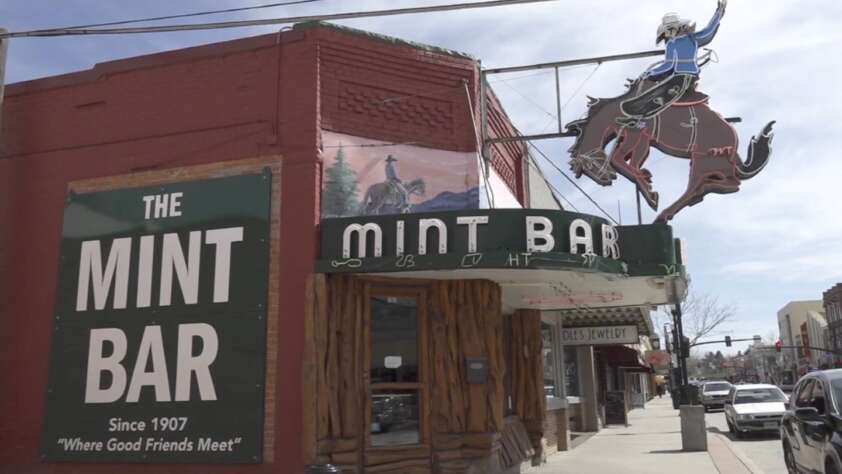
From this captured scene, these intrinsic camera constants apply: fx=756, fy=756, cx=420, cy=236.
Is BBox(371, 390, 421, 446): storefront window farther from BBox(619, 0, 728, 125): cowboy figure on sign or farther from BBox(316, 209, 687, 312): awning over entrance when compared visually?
BBox(619, 0, 728, 125): cowboy figure on sign

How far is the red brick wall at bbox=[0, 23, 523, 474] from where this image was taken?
1058 cm

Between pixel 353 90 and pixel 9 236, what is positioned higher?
pixel 353 90

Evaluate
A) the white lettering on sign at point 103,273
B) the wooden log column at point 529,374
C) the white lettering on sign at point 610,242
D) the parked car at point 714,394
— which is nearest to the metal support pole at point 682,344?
the wooden log column at point 529,374

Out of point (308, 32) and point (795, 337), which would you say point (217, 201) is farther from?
point (795, 337)

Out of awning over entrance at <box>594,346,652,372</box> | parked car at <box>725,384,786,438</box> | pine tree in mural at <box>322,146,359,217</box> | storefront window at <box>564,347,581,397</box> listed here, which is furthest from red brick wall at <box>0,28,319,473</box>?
awning over entrance at <box>594,346,652,372</box>

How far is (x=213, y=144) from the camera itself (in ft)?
36.4

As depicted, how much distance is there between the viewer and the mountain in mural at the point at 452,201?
11133mm

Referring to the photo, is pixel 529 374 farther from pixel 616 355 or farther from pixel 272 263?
pixel 616 355

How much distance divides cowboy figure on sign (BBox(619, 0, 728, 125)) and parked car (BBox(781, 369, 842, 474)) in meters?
4.67

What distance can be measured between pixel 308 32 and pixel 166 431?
5.95 m

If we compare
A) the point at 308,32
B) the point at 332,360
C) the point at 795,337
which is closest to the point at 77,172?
the point at 308,32

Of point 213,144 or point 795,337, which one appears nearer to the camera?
point 213,144

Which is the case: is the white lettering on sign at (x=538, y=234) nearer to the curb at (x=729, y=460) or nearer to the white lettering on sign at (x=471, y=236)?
the white lettering on sign at (x=471, y=236)

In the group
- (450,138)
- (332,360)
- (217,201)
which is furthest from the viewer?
(450,138)
